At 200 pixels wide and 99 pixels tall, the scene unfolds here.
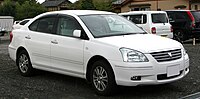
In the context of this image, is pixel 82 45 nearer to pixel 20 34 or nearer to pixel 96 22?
pixel 96 22

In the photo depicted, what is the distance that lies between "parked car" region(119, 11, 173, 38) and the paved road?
584cm

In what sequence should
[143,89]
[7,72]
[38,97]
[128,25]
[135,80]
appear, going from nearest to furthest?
[135,80]
[38,97]
[143,89]
[128,25]
[7,72]

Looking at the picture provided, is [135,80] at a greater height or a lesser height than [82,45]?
lesser

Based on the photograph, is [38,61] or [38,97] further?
[38,61]

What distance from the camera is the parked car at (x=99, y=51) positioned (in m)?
5.68

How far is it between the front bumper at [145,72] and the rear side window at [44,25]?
2164 millimetres

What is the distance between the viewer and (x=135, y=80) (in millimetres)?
5676

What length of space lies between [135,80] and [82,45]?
1.31 meters

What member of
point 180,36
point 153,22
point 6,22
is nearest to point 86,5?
point 6,22

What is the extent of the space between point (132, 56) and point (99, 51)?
66 cm

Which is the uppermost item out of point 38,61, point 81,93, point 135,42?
point 135,42

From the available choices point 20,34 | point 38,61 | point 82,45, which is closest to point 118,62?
point 82,45

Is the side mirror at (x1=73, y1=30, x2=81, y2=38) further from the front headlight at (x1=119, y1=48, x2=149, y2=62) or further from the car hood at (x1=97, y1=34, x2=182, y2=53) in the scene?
the front headlight at (x1=119, y1=48, x2=149, y2=62)

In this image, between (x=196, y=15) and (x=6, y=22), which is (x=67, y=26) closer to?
(x=196, y=15)
